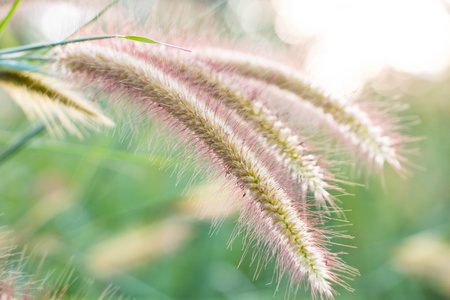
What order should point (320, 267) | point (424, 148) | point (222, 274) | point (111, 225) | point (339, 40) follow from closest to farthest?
point (320, 267) < point (111, 225) < point (222, 274) < point (339, 40) < point (424, 148)

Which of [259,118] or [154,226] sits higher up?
[259,118]

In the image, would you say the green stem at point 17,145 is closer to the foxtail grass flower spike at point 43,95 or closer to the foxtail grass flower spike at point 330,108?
the foxtail grass flower spike at point 43,95

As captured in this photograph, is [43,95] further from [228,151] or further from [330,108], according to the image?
[330,108]

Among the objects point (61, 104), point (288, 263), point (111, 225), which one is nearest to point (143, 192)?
point (111, 225)

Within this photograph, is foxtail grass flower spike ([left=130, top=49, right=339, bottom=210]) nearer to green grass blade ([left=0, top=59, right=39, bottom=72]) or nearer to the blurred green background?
green grass blade ([left=0, top=59, right=39, bottom=72])

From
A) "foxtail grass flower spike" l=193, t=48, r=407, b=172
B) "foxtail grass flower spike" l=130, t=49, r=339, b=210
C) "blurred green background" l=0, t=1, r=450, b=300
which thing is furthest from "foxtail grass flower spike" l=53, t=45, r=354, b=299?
"blurred green background" l=0, t=1, r=450, b=300

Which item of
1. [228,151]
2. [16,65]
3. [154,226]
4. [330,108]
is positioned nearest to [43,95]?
[16,65]

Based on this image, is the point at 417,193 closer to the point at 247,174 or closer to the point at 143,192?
the point at 143,192
